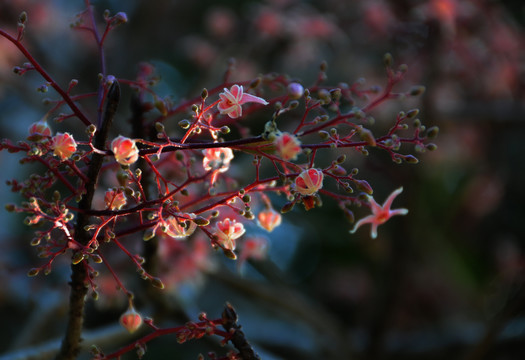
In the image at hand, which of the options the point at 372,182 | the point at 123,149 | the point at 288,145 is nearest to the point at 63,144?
the point at 123,149

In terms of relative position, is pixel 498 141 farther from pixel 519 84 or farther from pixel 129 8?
pixel 129 8

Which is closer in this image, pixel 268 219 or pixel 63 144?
pixel 63 144

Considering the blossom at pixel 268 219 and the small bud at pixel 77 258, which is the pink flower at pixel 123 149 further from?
the blossom at pixel 268 219

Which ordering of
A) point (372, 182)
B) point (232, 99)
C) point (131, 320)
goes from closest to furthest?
point (232, 99), point (131, 320), point (372, 182)

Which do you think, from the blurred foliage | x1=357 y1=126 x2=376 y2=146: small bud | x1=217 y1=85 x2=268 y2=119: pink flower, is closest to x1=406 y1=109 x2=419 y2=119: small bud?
x1=357 y1=126 x2=376 y2=146: small bud

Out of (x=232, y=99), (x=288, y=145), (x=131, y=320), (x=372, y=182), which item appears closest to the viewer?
(x=288, y=145)

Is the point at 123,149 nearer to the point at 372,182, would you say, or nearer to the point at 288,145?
the point at 288,145

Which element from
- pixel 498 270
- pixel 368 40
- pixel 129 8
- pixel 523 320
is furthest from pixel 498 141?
pixel 129 8
